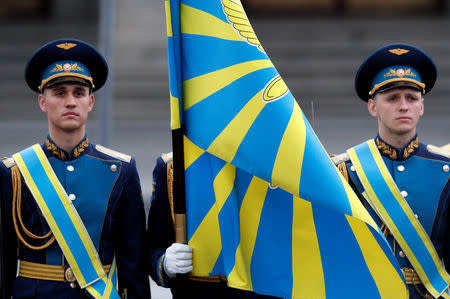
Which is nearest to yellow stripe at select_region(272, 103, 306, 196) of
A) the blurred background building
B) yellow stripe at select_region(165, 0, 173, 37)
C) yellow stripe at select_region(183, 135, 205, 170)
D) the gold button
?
yellow stripe at select_region(183, 135, 205, 170)

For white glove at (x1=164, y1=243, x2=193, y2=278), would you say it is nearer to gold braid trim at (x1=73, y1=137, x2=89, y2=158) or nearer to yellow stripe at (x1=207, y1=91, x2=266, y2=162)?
yellow stripe at (x1=207, y1=91, x2=266, y2=162)

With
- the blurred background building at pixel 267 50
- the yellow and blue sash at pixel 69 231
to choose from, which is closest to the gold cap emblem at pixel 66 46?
the yellow and blue sash at pixel 69 231

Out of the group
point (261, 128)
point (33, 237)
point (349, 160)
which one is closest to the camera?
point (261, 128)

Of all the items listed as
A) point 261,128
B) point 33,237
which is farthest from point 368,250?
point 33,237

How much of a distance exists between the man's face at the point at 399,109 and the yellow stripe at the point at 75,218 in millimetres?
1479

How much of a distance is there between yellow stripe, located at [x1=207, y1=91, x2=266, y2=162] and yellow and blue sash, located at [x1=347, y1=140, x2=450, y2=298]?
78 centimetres

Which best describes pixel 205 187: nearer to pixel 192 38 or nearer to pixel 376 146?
Answer: pixel 192 38

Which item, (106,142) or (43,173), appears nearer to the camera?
(43,173)

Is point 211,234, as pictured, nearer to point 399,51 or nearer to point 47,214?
point 47,214

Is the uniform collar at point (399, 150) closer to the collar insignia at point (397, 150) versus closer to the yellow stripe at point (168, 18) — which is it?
the collar insignia at point (397, 150)

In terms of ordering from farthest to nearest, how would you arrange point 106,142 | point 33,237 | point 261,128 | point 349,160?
point 106,142, point 349,160, point 33,237, point 261,128

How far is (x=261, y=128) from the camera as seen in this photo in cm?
362

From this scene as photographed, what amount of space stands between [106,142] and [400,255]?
6.64 metres

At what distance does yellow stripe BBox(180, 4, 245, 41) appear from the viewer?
373cm
